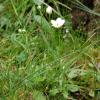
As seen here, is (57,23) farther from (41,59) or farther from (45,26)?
(41,59)

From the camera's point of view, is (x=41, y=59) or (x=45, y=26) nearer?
(x=41, y=59)

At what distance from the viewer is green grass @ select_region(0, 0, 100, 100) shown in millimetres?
2090

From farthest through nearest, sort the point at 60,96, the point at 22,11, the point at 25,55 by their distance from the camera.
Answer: the point at 22,11
the point at 25,55
the point at 60,96

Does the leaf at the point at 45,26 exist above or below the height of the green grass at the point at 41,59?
above

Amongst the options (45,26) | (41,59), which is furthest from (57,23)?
(41,59)

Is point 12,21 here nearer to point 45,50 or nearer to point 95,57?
point 45,50

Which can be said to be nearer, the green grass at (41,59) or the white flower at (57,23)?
the green grass at (41,59)

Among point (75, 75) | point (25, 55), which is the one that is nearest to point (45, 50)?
point (25, 55)

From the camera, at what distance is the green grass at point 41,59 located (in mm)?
2090

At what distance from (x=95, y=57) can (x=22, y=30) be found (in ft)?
1.65

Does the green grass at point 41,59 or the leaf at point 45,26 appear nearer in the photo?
the green grass at point 41,59

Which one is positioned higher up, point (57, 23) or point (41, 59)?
point (57, 23)

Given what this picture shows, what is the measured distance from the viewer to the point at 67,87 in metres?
2.11

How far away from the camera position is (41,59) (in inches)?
92.4
